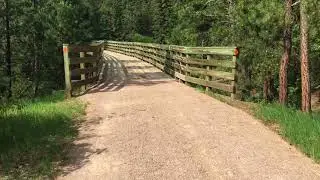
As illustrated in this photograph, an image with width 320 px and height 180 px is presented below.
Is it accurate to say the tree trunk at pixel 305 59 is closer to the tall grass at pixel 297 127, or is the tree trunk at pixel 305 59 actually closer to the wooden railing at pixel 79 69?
the tall grass at pixel 297 127

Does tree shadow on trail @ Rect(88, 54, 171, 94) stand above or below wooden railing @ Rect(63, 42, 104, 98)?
below

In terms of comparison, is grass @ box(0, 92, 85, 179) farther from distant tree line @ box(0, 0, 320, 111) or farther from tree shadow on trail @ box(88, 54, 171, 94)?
tree shadow on trail @ box(88, 54, 171, 94)

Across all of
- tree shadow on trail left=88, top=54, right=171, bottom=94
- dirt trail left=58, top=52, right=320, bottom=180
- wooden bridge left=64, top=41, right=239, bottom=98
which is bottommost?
dirt trail left=58, top=52, right=320, bottom=180

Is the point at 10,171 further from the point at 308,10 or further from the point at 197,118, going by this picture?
the point at 308,10

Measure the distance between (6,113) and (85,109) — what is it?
1.74m

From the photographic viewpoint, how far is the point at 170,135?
8.76 m

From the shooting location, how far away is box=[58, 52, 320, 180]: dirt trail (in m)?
6.97

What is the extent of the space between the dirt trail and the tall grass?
18 cm

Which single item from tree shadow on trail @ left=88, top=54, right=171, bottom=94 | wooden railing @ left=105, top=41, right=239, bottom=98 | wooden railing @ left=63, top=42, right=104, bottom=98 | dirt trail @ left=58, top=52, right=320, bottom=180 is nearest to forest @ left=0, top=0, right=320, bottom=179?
dirt trail @ left=58, top=52, right=320, bottom=180

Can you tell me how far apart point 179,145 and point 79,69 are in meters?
6.88

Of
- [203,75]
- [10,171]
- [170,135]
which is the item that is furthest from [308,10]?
[10,171]

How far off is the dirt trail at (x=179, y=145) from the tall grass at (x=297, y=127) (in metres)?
0.18

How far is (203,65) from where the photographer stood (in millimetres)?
14516

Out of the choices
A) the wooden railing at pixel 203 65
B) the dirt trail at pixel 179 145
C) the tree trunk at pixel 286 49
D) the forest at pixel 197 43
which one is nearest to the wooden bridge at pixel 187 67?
the wooden railing at pixel 203 65
